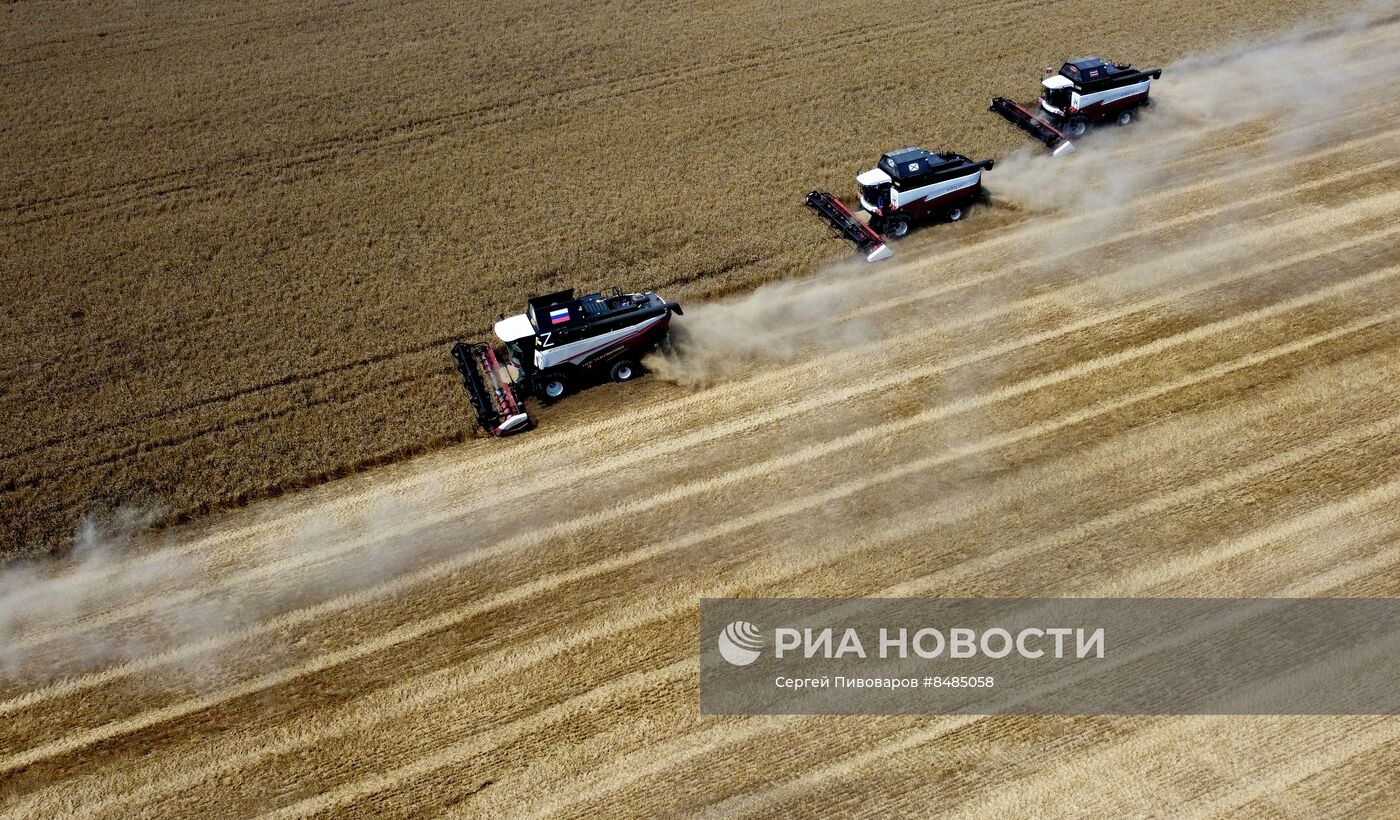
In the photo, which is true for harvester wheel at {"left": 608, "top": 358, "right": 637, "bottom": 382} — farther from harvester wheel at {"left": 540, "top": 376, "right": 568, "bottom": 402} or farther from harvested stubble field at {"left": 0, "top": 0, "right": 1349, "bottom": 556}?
harvested stubble field at {"left": 0, "top": 0, "right": 1349, "bottom": 556}

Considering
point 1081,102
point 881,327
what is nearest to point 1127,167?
point 1081,102

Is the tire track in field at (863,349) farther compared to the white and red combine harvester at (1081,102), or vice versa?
the white and red combine harvester at (1081,102)

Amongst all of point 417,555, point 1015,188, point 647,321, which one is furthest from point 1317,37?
point 417,555

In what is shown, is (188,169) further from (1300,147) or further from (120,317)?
(1300,147)

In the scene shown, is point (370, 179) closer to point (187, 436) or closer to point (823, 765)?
point (187, 436)

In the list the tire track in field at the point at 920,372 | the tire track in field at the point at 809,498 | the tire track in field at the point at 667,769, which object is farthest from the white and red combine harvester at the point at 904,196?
the tire track in field at the point at 667,769

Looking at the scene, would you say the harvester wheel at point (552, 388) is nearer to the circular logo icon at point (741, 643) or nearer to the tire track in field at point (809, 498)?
the tire track in field at point (809, 498)
